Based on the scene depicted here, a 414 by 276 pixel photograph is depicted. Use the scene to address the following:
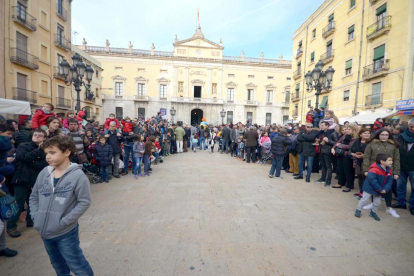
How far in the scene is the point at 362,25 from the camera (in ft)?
52.7

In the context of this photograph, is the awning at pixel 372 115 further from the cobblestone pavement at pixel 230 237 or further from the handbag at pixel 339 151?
the cobblestone pavement at pixel 230 237

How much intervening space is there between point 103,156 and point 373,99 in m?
18.1

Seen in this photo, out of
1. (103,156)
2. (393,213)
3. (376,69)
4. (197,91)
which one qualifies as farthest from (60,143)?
(197,91)

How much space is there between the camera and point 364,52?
15906 millimetres

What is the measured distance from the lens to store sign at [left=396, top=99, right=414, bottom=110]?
11.6 meters

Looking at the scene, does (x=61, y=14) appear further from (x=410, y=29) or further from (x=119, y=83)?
(x=410, y=29)

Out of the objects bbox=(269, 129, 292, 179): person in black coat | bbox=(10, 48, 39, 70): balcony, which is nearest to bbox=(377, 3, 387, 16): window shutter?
bbox=(269, 129, 292, 179): person in black coat

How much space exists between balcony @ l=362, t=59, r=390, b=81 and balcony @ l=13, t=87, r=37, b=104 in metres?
25.3

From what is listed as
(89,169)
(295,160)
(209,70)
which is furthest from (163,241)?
(209,70)

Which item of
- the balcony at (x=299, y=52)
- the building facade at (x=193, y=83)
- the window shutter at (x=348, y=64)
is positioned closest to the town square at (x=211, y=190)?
the window shutter at (x=348, y=64)

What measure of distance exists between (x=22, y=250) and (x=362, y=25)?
22360 millimetres

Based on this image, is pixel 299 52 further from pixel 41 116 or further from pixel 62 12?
pixel 41 116

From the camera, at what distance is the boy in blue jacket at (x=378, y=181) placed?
12.0ft

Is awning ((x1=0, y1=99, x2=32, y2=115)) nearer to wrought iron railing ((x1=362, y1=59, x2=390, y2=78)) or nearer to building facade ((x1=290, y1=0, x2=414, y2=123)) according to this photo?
building facade ((x1=290, y1=0, x2=414, y2=123))
